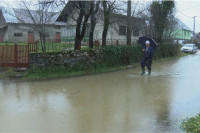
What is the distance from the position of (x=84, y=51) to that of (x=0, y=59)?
13.0 ft

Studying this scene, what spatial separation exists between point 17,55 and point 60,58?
1929mm

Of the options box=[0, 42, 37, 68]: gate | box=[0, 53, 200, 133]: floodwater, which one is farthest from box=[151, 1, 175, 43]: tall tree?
box=[0, 42, 37, 68]: gate

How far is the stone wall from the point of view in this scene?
10.6 metres

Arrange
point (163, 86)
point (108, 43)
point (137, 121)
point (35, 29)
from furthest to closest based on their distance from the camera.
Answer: point (108, 43) → point (35, 29) → point (163, 86) → point (137, 121)

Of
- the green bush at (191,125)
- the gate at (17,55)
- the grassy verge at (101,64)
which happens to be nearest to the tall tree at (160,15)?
the grassy verge at (101,64)

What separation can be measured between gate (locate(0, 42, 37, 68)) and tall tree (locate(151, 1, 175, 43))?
40.4 feet

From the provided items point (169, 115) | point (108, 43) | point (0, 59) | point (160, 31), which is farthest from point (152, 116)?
point (160, 31)

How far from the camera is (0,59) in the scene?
11.0 meters

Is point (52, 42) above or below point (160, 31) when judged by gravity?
below

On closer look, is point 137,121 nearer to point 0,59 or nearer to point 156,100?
point 156,100

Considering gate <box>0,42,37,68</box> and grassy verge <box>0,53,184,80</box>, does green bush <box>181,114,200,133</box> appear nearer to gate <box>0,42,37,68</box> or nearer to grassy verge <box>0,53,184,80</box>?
grassy verge <box>0,53,184,80</box>

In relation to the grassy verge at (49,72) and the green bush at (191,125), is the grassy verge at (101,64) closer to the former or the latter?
the grassy verge at (49,72)

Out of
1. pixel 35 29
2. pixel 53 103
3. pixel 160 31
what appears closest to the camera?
pixel 53 103

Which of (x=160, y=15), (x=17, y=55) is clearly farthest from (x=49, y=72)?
(x=160, y=15)
